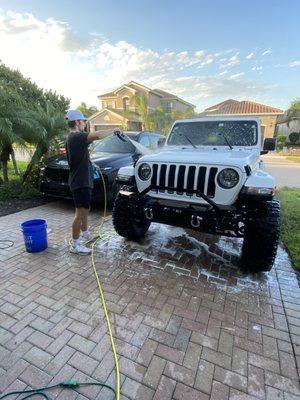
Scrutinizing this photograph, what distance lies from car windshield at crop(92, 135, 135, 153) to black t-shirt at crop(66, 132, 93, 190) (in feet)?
8.40

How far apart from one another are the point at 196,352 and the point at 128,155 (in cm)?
434

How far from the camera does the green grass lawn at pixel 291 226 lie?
3.80 m

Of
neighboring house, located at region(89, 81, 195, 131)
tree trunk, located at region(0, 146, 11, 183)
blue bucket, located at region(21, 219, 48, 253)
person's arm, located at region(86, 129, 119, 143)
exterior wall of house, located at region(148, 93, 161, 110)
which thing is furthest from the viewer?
exterior wall of house, located at region(148, 93, 161, 110)

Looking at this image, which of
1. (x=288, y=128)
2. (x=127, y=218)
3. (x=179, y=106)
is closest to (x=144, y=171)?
(x=127, y=218)

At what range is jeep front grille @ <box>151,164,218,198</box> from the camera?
296 cm

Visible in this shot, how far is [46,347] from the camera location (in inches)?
81.9

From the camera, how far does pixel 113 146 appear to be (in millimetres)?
6086

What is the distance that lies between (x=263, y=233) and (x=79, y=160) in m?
2.41

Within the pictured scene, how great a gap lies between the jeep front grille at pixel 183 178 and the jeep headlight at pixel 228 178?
0.07 meters

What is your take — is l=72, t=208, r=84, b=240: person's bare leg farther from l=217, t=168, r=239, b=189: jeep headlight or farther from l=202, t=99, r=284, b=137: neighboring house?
l=202, t=99, r=284, b=137: neighboring house

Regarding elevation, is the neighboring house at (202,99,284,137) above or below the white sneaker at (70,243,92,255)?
above

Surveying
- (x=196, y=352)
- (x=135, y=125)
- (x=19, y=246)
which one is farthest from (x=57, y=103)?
(x=135, y=125)

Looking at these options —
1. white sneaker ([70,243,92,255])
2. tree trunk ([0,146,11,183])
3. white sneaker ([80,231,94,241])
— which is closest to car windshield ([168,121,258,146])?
white sneaker ([80,231,94,241])

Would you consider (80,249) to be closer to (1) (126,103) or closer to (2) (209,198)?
(2) (209,198)
